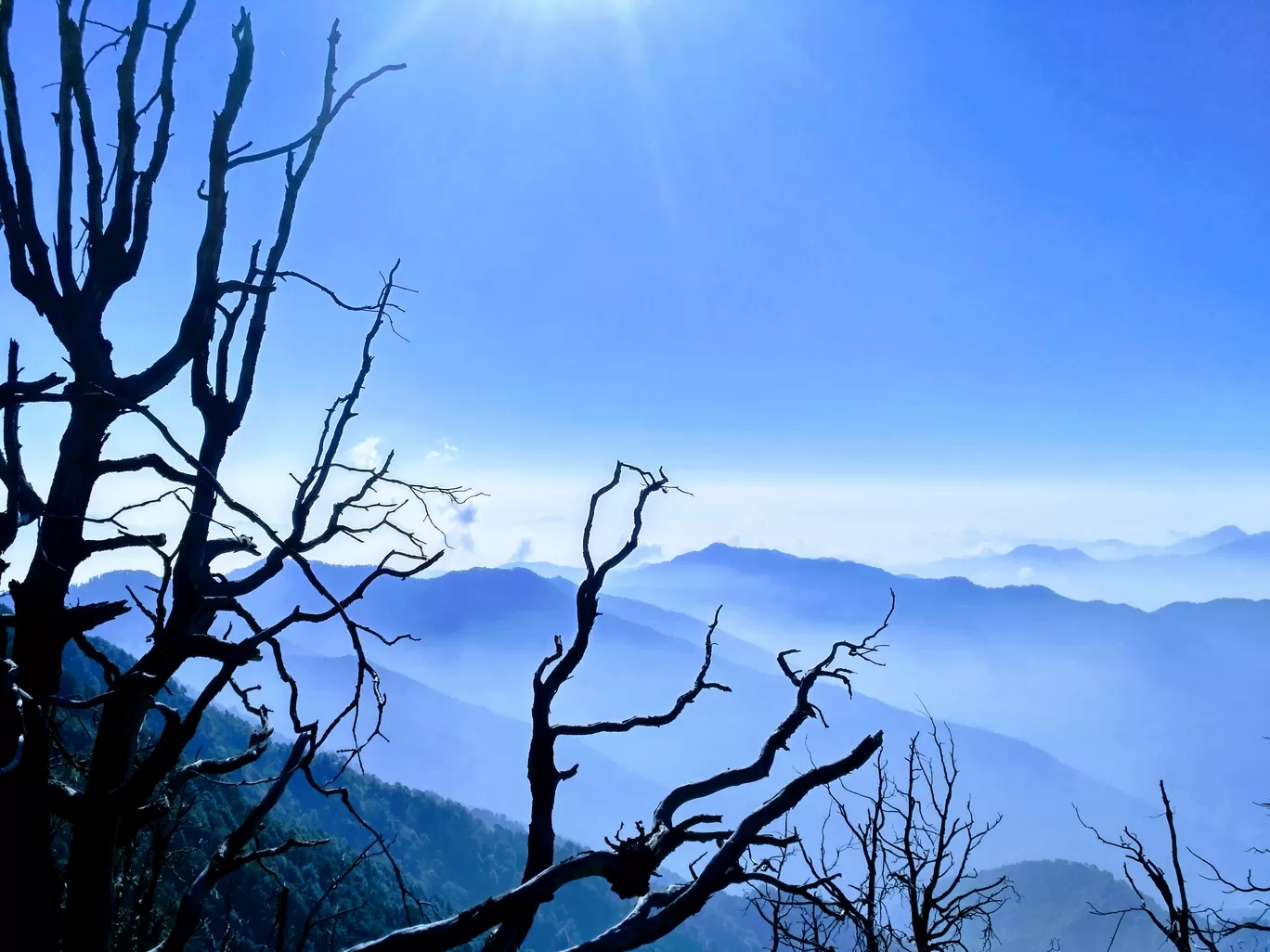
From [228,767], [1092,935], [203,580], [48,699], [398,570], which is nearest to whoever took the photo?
[48,699]

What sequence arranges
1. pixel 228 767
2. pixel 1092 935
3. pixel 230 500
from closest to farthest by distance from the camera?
pixel 230 500
pixel 228 767
pixel 1092 935

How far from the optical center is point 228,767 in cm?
412

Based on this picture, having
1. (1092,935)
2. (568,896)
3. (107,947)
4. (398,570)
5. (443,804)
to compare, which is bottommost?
(1092,935)

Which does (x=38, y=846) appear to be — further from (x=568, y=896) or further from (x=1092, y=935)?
(x=1092, y=935)

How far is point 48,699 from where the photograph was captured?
8.80ft

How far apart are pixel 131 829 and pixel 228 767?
0.61 metres

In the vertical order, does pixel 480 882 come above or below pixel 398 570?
below

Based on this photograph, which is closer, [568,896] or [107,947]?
[107,947]

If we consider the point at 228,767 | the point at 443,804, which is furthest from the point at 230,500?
the point at 443,804

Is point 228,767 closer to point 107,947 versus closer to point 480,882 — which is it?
point 107,947

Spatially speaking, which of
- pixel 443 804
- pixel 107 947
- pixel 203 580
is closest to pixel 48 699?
pixel 203 580

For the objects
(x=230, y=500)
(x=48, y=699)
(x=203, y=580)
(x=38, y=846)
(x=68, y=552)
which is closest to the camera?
(x=230, y=500)

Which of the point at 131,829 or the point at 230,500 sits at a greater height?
the point at 230,500

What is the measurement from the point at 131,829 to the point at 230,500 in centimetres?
227
